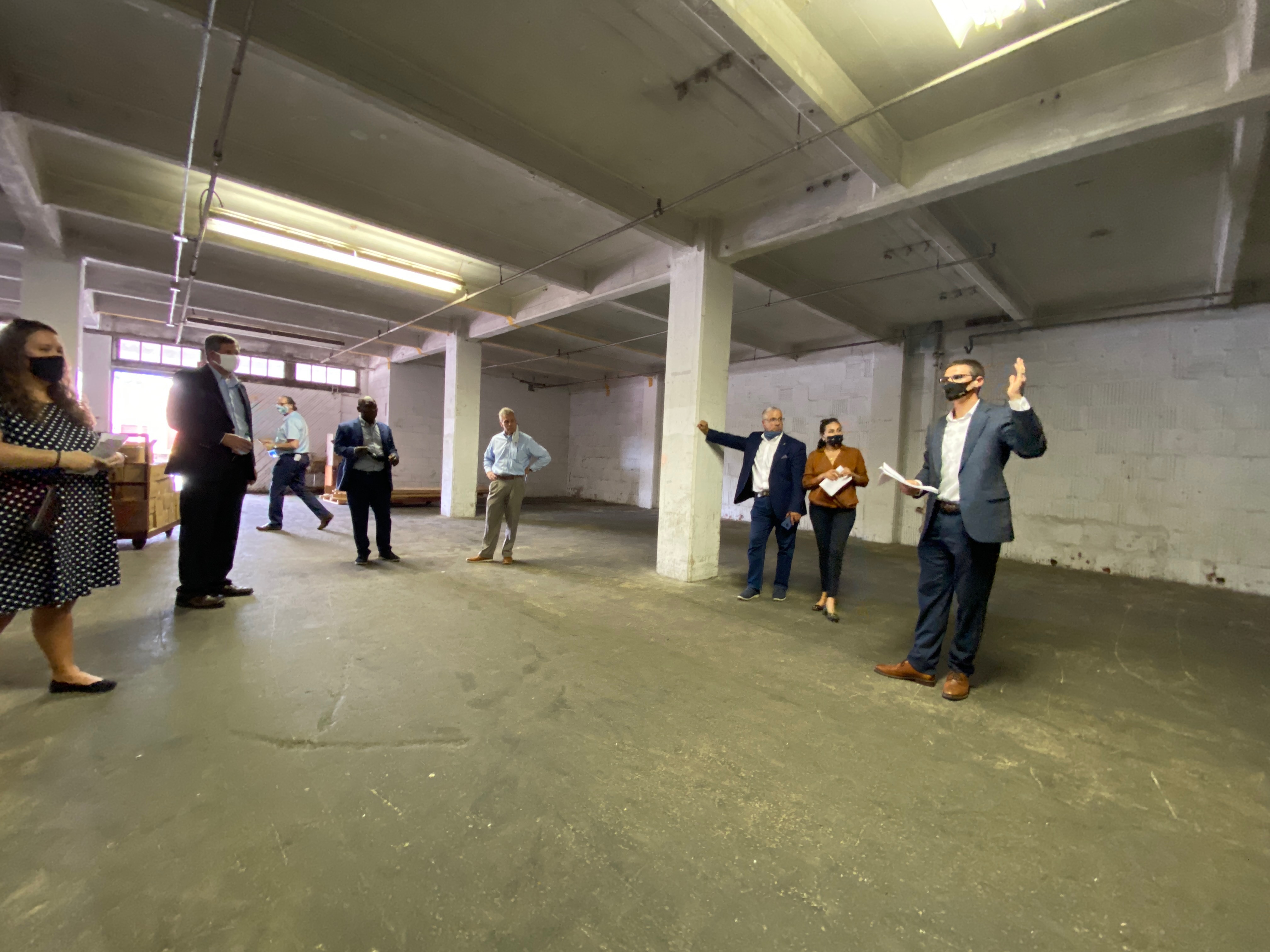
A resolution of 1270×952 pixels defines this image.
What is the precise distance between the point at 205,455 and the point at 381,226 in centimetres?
260

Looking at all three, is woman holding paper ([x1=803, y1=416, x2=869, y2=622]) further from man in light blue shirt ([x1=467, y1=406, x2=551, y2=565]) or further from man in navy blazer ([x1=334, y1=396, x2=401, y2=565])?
man in navy blazer ([x1=334, y1=396, x2=401, y2=565])

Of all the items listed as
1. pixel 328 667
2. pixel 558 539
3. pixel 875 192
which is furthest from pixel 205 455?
pixel 875 192

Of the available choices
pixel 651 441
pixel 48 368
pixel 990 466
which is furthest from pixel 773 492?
pixel 651 441

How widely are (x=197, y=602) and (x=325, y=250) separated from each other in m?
3.95

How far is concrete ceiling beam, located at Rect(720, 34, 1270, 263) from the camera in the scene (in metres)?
2.55

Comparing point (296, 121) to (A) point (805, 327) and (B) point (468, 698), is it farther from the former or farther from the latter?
(A) point (805, 327)

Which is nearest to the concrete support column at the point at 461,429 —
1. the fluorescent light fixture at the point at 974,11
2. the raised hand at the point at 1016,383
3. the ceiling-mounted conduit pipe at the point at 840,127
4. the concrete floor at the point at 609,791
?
the ceiling-mounted conduit pipe at the point at 840,127

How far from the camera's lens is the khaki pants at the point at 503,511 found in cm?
490

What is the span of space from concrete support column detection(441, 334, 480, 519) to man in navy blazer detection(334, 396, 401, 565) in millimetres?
3873

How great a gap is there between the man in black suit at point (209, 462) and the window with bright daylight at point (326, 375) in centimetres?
1034

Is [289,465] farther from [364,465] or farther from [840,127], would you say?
[840,127]

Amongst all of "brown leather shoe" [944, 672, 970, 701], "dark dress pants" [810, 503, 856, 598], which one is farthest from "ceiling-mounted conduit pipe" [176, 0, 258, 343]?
"brown leather shoe" [944, 672, 970, 701]

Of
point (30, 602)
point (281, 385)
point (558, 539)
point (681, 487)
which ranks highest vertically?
point (281, 385)

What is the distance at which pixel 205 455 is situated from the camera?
3.08m
